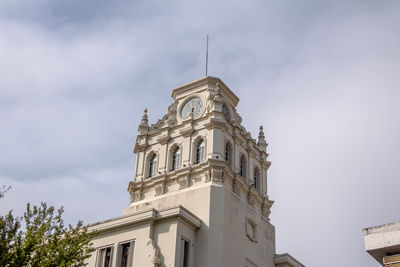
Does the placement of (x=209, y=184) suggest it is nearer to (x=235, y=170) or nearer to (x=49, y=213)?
(x=235, y=170)

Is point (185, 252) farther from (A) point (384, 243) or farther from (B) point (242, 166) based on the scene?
(A) point (384, 243)

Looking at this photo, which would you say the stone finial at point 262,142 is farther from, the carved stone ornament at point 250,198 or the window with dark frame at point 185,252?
the window with dark frame at point 185,252

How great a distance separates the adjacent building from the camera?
2480 centimetres

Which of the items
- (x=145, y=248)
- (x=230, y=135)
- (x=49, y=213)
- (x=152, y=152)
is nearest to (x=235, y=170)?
(x=230, y=135)

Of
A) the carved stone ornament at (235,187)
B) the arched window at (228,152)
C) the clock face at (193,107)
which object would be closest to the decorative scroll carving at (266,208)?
the carved stone ornament at (235,187)

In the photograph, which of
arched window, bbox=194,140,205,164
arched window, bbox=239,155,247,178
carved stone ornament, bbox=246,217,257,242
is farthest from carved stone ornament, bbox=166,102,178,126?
carved stone ornament, bbox=246,217,257,242

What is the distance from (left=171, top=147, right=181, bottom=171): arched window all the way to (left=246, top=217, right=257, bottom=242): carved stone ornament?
710cm

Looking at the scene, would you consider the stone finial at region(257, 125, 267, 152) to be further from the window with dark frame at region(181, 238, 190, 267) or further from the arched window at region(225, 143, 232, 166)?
the window with dark frame at region(181, 238, 190, 267)

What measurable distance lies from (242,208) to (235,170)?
3.33m

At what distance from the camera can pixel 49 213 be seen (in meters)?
29.6

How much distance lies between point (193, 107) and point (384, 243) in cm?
2729

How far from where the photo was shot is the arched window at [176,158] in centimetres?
4756

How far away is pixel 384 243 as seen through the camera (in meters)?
25.1

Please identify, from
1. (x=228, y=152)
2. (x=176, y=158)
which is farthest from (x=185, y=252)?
(x=228, y=152)
